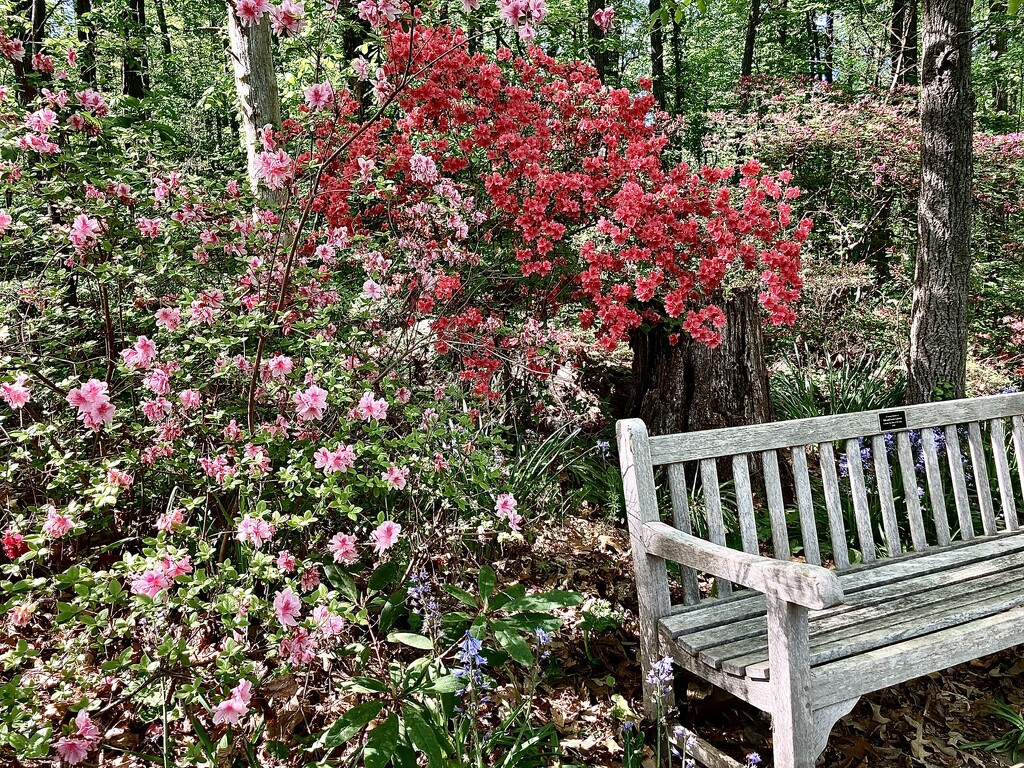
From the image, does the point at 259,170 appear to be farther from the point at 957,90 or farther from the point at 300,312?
the point at 957,90

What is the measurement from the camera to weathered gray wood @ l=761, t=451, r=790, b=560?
244 centimetres

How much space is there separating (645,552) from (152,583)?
1.42 meters

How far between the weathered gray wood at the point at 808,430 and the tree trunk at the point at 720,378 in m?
1.15

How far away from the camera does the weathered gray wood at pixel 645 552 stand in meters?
2.23

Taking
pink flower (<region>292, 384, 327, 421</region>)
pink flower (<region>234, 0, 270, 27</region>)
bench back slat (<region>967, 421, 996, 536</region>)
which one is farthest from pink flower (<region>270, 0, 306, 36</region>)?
bench back slat (<region>967, 421, 996, 536</region>)

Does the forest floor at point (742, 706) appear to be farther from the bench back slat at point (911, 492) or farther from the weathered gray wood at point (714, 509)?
the bench back slat at point (911, 492)

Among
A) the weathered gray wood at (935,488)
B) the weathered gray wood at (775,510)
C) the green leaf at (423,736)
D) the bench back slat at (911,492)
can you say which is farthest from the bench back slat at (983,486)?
the green leaf at (423,736)

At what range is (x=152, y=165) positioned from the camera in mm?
2801

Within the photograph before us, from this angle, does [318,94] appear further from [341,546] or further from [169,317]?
[341,546]

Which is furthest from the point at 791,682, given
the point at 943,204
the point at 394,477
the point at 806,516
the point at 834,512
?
the point at 943,204

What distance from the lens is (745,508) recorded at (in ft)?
7.70

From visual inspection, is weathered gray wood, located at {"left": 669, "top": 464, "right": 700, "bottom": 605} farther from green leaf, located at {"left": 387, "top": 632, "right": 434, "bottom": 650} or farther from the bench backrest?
green leaf, located at {"left": 387, "top": 632, "right": 434, "bottom": 650}

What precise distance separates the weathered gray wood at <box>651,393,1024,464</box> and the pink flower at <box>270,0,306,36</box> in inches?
68.8

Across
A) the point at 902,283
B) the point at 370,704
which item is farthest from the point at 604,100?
the point at 902,283
